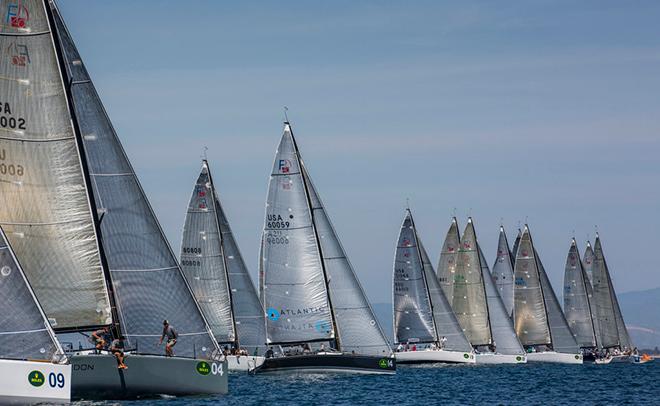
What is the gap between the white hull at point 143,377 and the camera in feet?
120

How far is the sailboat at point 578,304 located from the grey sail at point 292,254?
48483 millimetres

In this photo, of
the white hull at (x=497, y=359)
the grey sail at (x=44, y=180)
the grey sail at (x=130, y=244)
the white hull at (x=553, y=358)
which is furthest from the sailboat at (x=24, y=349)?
the white hull at (x=553, y=358)

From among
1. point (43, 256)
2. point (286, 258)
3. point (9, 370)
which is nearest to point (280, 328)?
point (286, 258)

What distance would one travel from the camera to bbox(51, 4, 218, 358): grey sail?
1521 inches

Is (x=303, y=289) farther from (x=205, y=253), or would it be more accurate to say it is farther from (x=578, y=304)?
(x=578, y=304)

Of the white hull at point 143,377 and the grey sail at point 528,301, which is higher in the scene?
the grey sail at point 528,301

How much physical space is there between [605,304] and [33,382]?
80.3m

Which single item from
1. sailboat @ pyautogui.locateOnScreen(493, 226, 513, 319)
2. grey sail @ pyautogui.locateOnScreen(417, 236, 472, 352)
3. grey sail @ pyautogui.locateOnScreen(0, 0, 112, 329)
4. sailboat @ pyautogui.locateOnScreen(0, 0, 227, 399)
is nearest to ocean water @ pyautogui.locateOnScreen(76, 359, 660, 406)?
sailboat @ pyautogui.locateOnScreen(0, 0, 227, 399)

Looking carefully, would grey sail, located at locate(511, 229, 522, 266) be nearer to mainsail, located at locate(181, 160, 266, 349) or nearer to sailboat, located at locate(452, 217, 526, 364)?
sailboat, located at locate(452, 217, 526, 364)

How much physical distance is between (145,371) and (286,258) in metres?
21.1

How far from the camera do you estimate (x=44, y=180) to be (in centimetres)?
3678

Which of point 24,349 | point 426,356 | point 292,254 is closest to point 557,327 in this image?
point 426,356

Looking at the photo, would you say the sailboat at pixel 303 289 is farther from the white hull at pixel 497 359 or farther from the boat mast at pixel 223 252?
the white hull at pixel 497 359

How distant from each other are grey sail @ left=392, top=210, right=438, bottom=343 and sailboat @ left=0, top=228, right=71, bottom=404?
161 feet
